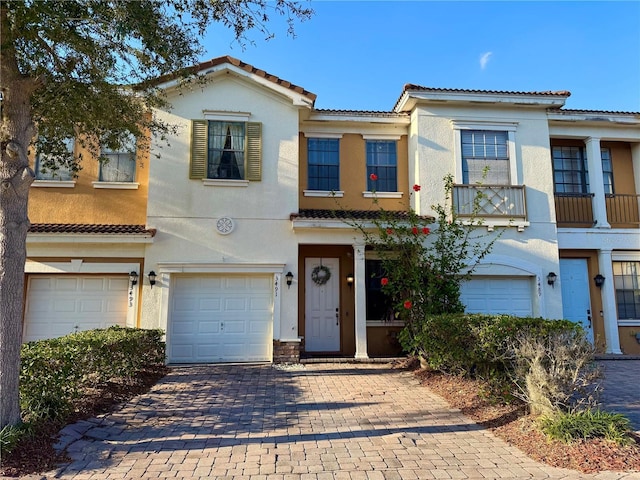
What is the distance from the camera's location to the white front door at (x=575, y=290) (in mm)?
12289

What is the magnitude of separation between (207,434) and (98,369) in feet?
8.37

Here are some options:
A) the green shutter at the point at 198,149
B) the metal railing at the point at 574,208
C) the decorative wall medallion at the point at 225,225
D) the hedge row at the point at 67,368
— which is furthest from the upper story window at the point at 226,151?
the metal railing at the point at 574,208

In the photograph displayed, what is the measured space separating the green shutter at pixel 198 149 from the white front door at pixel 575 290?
409 inches

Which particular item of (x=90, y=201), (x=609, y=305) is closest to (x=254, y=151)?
(x=90, y=201)

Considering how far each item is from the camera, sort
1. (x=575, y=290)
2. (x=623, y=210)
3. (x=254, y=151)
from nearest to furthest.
Result: (x=254, y=151) → (x=575, y=290) → (x=623, y=210)

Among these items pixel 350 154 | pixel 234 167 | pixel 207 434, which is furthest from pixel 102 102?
pixel 350 154

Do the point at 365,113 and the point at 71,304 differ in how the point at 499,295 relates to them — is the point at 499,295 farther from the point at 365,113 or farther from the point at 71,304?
the point at 71,304

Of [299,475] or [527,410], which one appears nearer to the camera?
[299,475]

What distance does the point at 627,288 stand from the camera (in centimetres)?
1257

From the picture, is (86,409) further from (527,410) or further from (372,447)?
(527,410)

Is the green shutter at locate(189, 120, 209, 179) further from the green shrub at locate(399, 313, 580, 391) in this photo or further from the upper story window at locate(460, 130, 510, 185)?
the upper story window at locate(460, 130, 510, 185)

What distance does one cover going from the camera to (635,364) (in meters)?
10.7

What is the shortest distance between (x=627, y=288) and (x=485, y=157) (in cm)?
583

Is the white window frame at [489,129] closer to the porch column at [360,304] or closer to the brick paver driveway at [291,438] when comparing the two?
the porch column at [360,304]
